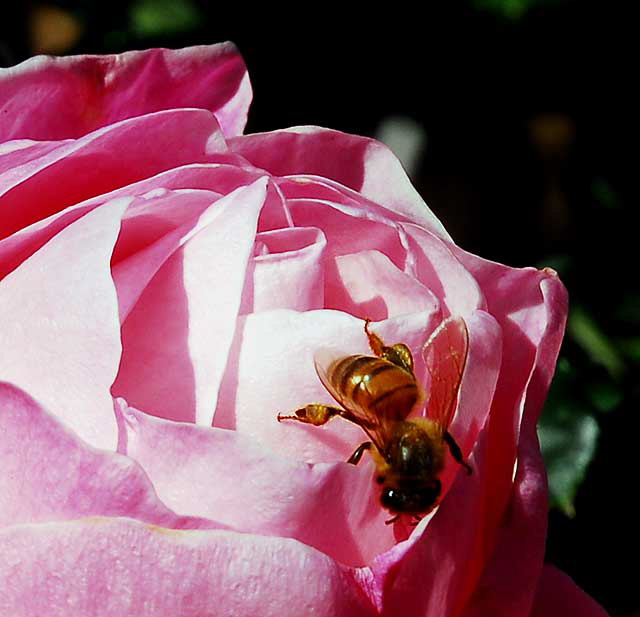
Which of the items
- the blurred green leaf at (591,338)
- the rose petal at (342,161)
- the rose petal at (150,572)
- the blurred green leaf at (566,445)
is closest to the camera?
the rose petal at (150,572)

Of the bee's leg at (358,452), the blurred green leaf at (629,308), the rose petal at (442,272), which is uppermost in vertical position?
the rose petal at (442,272)

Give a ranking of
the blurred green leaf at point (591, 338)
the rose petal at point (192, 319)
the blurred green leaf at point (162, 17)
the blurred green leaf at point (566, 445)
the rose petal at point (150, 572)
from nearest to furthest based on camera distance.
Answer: the rose petal at point (150, 572) < the rose petal at point (192, 319) < the blurred green leaf at point (566, 445) < the blurred green leaf at point (591, 338) < the blurred green leaf at point (162, 17)

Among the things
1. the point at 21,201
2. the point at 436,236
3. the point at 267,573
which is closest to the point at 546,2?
the point at 436,236

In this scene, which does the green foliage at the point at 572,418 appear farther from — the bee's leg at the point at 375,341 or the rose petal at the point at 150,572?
the rose petal at the point at 150,572

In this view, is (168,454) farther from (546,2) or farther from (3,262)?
(546,2)

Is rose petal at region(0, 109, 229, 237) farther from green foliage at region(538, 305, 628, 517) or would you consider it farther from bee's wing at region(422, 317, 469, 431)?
green foliage at region(538, 305, 628, 517)

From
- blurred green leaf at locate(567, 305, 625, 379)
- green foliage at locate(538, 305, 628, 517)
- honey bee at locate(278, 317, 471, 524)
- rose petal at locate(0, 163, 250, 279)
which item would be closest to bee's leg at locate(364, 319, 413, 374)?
honey bee at locate(278, 317, 471, 524)

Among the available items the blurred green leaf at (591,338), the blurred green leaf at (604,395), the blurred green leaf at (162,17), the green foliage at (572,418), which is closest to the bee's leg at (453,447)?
the green foliage at (572,418)
